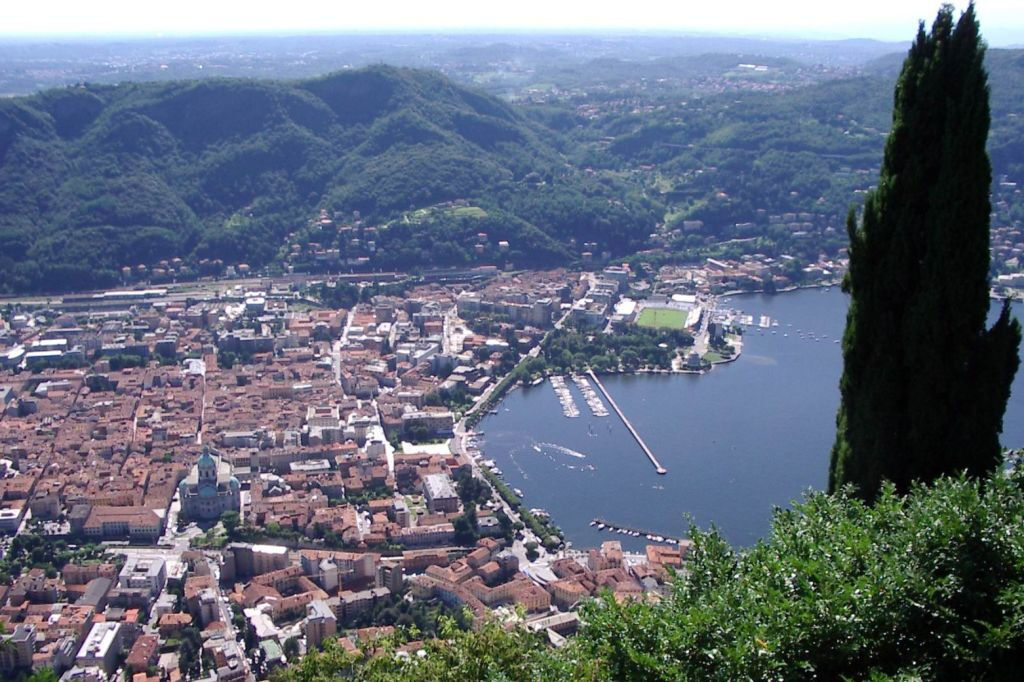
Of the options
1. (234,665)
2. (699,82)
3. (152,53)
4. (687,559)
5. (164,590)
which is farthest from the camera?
(152,53)

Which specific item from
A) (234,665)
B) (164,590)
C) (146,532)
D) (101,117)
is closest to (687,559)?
(234,665)

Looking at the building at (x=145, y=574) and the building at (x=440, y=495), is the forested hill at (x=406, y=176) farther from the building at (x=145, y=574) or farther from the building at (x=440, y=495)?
the building at (x=145, y=574)

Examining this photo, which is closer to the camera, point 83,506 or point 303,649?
point 303,649

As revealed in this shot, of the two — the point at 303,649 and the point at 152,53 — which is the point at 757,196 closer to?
the point at 303,649

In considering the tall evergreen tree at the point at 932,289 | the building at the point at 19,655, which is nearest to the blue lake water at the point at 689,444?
the building at the point at 19,655

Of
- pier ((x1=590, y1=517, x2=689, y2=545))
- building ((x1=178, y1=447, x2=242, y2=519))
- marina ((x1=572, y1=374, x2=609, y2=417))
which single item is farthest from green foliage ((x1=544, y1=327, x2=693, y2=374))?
building ((x1=178, y1=447, x2=242, y2=519))

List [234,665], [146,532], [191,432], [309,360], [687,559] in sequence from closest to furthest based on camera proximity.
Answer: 1. [687,559]
2. [234,665]
3. [146,532]
4. [191,432]
5. [309,360]

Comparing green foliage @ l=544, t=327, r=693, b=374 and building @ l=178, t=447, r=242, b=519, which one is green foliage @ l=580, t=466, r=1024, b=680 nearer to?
building @ l=178, t=447, r=242, b=519
